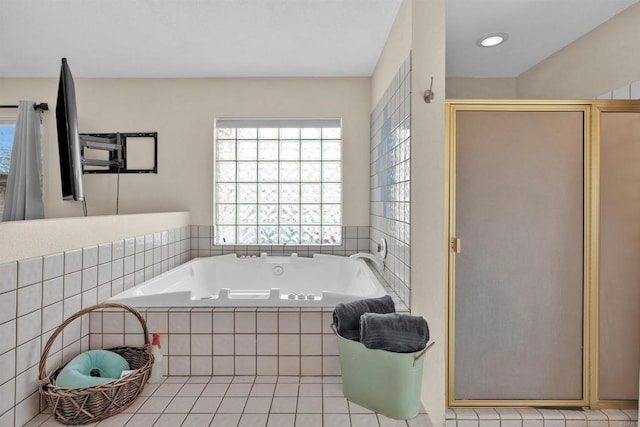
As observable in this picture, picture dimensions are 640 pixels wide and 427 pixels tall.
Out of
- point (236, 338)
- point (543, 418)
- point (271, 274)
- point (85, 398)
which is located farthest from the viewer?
point (271, 274)

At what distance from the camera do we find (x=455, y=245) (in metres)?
1.92

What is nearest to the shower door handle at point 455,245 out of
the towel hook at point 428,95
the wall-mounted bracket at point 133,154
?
the towel hook at point 428,95

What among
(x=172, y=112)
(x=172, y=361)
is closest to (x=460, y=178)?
(x=172, y=361)

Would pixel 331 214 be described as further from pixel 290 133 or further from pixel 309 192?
pixel 290 133

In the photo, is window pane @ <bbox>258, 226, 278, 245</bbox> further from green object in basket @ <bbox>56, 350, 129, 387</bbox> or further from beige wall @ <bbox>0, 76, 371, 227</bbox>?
green object in basket @ <bbox>56, 350, 129, 387</bbox>

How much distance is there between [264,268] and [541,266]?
1.96m

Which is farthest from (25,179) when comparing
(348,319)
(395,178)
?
(395,178)

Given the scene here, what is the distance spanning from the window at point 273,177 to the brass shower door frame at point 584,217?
133cm

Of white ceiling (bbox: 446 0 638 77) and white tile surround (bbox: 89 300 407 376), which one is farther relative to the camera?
white ceiling (bbox: 446 0 638 77)

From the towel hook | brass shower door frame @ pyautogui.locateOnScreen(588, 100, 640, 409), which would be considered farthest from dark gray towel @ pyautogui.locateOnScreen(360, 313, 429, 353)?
brass shower door frame @ pyautogui.locateOnScreen(588, 100, 640, 409)

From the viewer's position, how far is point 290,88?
3.07 metres

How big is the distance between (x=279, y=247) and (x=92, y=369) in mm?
1808

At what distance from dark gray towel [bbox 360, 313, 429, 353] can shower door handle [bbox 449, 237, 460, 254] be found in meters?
0.77

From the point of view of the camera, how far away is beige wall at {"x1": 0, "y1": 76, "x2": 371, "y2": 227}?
3.06 m
